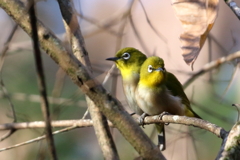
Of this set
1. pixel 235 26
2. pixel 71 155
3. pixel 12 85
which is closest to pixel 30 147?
pixel 71 155

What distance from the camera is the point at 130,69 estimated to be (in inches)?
125

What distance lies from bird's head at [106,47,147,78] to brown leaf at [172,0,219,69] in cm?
163

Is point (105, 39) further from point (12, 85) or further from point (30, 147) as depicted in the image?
point (30, 147)

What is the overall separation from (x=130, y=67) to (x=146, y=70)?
331 millimetres

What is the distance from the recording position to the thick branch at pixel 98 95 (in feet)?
3.77

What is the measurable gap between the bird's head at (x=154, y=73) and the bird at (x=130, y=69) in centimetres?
20

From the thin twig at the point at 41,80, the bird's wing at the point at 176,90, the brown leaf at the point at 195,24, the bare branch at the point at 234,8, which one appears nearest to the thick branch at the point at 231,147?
the brown leaf at the point at 195,24

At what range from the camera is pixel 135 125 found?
119 centimetres

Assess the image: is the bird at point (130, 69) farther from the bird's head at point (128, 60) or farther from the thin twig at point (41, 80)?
the thin twig at point (41, 80)

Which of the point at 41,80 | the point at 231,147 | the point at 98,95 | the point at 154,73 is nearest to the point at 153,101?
the point at 154,73

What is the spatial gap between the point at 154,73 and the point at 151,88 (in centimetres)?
12

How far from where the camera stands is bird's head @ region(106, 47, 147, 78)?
10.4 feet

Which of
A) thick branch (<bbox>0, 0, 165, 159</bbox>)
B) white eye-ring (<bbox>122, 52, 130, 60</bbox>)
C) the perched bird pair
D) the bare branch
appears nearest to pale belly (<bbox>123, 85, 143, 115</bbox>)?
the perched bird pair

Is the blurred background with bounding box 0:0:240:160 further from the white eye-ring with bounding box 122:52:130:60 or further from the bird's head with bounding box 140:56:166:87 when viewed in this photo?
the bird's head with bounding box 140:56:166:87
